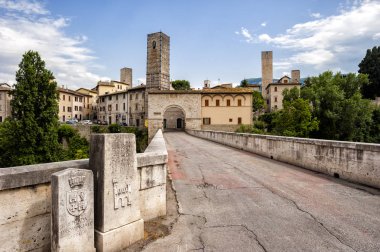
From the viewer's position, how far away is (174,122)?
59.0 meters

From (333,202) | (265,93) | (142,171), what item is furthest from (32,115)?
(265,93)

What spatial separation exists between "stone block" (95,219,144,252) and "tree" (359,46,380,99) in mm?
60818

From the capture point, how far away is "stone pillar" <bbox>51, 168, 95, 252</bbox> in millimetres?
2660

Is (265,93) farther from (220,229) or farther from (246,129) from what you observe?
(220,229)

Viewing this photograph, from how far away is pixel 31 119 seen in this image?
27562mm

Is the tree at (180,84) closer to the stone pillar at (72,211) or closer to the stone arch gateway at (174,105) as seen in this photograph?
the stone arch gateway at (174,105)

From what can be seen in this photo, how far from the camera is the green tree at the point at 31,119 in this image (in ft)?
89.7

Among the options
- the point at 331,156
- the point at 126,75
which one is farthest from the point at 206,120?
the point at 126,75

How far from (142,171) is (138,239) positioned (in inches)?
40.7

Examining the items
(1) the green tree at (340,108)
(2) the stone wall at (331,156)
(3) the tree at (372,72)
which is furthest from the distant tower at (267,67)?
(2) the stone wall at (331,156)

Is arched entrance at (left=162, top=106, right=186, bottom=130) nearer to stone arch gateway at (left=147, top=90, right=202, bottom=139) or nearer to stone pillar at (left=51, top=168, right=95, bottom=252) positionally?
stone arch gateway at (left=147, top=90, right=202, bottom=139)

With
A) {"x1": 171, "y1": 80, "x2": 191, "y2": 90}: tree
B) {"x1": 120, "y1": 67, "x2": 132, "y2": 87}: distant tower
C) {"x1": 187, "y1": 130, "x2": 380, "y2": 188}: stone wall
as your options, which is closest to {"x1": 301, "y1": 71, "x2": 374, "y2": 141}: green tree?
{"x1": 187, "y1": 130, "x2": 380, "y2": 188}: stone wall

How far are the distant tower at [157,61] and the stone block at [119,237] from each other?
49.2 metres

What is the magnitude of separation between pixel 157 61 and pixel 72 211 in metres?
52.0
